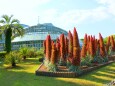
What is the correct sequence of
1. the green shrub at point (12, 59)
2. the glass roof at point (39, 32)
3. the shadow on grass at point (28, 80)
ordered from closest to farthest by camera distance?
the shadow on grass at point (28, 80), the green shrub at point (12, 59), the glass roof at point (39, 32)

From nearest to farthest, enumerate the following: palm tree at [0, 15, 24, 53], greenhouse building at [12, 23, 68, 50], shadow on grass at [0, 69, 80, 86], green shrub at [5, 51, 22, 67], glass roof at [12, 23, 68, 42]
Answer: shadow on grass at [0, 69, 80, 86] → green shrub at [5, 51, 22, 67] → palm tree at [0, 15, 24, 53] → greenhouse building at [12, 23, 68, 50] → glass roof at [12, 23, 68, 42]

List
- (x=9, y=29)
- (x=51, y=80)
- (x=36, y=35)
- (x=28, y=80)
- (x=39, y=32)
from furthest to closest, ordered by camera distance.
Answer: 1. (x=39, y=32)
2. (x=36, y=35)
3. (x=9, y=29)
4. (x=28, y=80)
5. (x=51, y=80)

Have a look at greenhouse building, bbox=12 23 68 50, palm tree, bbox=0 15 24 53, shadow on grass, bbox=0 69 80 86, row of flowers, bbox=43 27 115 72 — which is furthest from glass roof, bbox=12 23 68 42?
shadow on grass, bbox=0 69 80 86

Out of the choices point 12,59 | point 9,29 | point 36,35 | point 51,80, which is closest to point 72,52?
point 51,80

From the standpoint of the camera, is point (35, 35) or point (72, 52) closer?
point (72, 52)

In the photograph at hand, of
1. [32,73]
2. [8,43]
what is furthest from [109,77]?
[8,43]

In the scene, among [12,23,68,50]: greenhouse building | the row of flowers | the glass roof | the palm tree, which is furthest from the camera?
the glass roof

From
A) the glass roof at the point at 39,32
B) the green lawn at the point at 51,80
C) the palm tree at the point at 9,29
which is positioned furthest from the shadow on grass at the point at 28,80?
the glass roof at the point at 39,32

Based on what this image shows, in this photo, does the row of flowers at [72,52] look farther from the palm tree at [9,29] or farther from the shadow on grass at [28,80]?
the palm tree at [9,29]

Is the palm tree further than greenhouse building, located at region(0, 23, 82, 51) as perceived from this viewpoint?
No

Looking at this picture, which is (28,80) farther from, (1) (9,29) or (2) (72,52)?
(1) (9,29)

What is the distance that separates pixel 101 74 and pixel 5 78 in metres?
6.60

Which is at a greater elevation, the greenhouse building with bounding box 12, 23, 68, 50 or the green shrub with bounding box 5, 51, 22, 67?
the greenhouse building with bounding box 12, 23, 68, 50

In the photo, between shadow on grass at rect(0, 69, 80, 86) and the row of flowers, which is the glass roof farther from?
shadow on grass at rect(0, 69, 80, 86)
